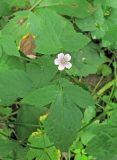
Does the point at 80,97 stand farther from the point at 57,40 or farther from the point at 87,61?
the point at 87,61

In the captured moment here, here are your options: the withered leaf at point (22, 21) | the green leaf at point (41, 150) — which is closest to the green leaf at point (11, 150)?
the green leaf at point (41, 150)

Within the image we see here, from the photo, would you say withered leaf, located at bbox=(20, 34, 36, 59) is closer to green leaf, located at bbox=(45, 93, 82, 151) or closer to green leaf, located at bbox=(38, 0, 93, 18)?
green leaf, located at bbox=(38, 0, 93, 18)

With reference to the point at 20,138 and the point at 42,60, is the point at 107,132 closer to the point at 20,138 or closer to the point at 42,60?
the point at 42,60

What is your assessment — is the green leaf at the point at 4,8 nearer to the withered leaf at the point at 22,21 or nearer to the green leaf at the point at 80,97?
the withered leaf at the point at 22,21

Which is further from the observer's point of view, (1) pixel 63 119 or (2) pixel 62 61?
(2) pixel 62 61

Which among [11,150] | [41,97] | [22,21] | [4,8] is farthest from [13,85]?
[4,8]

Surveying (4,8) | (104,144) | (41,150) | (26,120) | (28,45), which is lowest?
(41,150)

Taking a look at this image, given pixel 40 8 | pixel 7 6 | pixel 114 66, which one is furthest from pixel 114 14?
pixel 7 6
